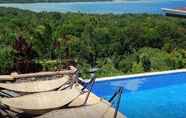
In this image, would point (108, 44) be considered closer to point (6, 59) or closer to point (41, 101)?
point (6, 59)

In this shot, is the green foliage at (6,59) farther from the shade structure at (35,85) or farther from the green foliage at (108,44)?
the shade structure at (35,85)

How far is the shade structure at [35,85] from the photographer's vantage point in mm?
4186

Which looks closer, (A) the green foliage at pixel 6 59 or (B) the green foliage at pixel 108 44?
(A) the green foliage at pixel 6 59

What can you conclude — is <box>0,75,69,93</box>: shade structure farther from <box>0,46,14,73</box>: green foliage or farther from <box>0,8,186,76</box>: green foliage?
<box>0,46,14,73</box>: green foliage

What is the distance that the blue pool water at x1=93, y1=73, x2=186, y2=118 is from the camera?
20.9 feet

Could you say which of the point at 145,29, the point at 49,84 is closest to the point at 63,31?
the point at 145,29

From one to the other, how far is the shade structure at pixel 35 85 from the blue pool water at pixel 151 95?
1894 millimetres

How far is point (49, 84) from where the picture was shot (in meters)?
4.46

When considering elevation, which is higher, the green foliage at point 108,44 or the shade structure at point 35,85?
the shade structure at point 35,85

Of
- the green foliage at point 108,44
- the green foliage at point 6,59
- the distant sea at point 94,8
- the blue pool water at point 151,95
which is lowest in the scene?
the distant sea at point 94,8

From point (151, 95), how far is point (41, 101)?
370cm

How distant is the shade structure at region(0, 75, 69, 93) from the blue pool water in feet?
6.22

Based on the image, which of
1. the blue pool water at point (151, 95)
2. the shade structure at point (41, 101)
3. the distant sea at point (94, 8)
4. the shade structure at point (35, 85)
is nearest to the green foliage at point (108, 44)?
the blue pool water at point (151, 95)

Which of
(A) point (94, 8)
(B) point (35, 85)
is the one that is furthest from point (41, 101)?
(A) point (94, 8)
